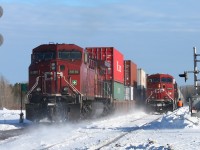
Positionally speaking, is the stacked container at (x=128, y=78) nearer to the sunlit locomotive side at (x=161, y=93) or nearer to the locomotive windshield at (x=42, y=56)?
the sunlit locomotive side at (x=161, y=93)

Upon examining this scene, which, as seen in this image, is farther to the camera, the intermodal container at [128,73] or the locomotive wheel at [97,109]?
the intermodal container at [128,73]

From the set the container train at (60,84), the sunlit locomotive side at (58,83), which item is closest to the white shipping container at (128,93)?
the container train at (60,84)

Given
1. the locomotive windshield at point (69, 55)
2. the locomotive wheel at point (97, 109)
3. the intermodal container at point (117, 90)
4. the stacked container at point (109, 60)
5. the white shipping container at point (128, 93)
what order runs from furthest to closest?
the white shipping container at point (128, 93), the intermodal container at point (117, 90), the stacked container at point (109, 60), the locomotive wheel at point (97, 109), the locomotive windshield at point (69, 55)

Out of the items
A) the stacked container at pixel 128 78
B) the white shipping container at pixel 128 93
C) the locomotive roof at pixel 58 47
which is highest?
the locomotive roof at pixel 58 47

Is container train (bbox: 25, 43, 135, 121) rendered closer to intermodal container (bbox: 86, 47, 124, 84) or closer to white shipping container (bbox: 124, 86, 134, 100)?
intermodal container (bbox: 86, 47, 124, 84)

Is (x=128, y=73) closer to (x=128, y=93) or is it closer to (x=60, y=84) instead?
(x=128, y=93)

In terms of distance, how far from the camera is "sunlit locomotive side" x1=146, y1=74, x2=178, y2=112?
134 feet

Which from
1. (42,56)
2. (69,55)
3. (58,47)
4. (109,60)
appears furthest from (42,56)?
(109,60)

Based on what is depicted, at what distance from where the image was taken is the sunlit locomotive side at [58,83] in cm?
2142

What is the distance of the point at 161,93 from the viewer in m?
41.3

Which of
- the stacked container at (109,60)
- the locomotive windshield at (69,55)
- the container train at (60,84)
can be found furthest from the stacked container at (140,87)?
the locomotive windshield at (69,55)

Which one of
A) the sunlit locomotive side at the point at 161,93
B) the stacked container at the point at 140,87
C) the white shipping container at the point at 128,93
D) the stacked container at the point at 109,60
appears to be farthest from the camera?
the stacked container at the point at 140,87

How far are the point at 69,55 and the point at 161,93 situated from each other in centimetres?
2019

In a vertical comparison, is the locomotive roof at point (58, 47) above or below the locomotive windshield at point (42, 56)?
above
